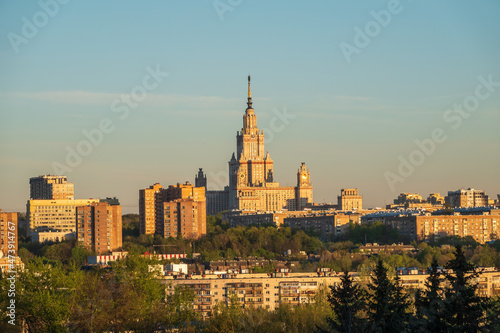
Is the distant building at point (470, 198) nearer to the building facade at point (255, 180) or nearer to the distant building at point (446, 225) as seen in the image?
the building facade at point (255, 180)

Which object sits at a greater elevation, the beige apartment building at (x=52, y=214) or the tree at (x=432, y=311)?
the beige apartment building at (x=52, y=214)

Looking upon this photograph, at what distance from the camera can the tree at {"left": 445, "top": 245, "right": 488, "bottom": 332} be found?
114ft

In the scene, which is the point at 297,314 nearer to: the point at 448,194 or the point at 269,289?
the point at 269,289

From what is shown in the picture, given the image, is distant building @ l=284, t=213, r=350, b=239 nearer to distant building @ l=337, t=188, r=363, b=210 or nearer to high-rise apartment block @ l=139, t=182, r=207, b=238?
high-rise apartment block @ l=139, t=182, r=207, b=238

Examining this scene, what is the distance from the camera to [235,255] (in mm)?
116000

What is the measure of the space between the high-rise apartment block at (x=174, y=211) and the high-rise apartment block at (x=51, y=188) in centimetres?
3353

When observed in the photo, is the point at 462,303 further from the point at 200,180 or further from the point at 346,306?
the point at 200,180

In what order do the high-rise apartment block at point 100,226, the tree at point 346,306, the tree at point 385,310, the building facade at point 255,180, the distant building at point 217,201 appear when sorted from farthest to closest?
the distant building at point 217,201 < the building facade at point 255,180 < the high-rise apartment block at point 100,226 < the tree at point 346,306 < the tree at point 385,310

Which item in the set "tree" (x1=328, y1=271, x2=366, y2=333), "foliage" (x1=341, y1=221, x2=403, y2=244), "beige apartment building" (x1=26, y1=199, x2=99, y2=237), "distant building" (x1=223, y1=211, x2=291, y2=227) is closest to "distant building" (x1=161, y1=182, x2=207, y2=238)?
"foliage" (x1=341, y1=221, x2=403, y2=244)

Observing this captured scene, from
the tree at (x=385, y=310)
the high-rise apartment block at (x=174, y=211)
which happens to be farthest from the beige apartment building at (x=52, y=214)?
the tree at (x=385, y=310)

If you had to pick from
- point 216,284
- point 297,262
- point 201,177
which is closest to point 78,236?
point 297,262

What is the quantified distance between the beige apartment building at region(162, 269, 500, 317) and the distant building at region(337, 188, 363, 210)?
103 metres

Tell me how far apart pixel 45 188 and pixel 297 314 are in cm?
12523

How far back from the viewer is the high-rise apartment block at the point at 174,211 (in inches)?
5295
